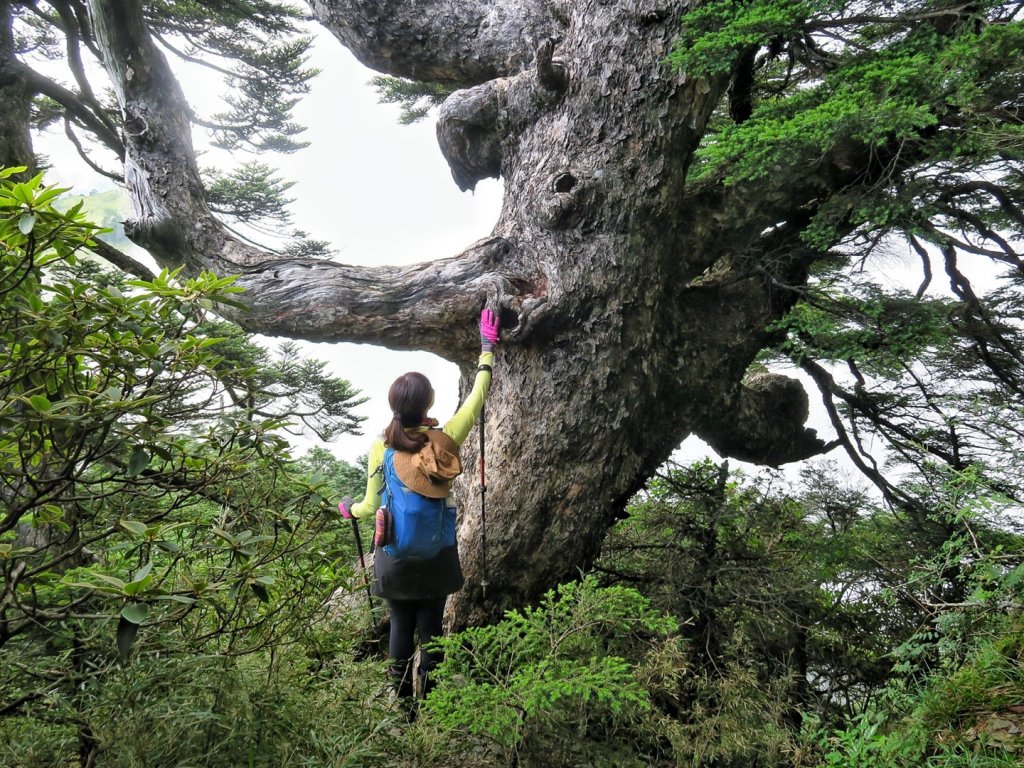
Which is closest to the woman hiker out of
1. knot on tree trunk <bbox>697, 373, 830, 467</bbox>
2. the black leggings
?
the black leggings

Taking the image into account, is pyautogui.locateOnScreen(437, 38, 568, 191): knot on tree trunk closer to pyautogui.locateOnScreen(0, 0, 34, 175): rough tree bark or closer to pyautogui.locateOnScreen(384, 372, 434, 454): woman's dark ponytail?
pyautogui.locateOnScreen(384, 372, 434, 454): woman's dark ponytail

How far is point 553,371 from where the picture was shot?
13.0ft

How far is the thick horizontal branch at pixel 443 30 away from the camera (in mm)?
4672

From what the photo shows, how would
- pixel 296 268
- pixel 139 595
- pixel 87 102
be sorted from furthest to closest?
pixel 87 102 < pixel 296 268 < pixel 139 595

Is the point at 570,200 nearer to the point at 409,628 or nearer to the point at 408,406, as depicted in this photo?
the point at 408,406

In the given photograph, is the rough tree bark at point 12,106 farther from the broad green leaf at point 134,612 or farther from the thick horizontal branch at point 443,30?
the broad green leaf at point 134,612

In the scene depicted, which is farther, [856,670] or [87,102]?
[87,102]

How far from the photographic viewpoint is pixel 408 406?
3051 millimetres

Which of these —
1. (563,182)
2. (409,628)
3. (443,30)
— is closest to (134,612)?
(409,628)

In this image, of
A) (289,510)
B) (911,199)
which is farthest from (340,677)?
(911,199)

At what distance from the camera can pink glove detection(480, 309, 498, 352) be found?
12.5ft

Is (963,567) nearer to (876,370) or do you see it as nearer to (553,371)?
(876,370)

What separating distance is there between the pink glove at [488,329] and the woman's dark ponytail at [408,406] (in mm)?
790

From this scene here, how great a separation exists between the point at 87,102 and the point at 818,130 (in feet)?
18.8
